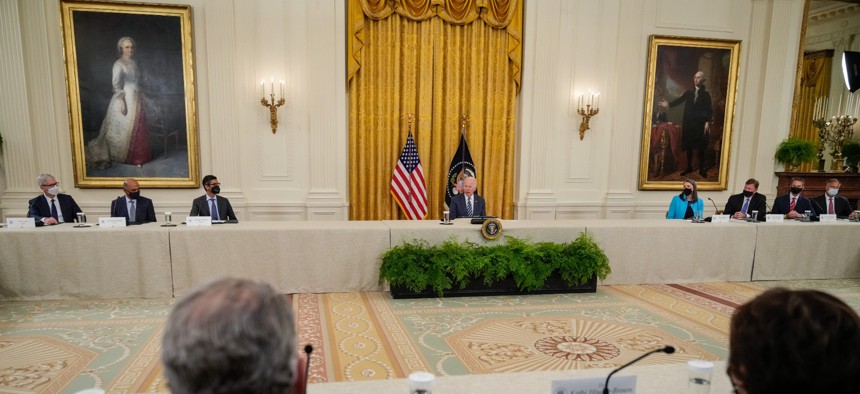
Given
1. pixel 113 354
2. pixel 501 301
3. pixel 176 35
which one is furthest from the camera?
pixel 176 35

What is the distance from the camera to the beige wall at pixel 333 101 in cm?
681

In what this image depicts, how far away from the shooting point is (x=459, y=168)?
7.91m

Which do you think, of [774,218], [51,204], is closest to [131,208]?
[51,204]

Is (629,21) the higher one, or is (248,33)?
(629,21)

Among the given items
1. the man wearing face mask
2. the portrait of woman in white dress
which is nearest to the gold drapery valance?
the portrait of woman in white dress

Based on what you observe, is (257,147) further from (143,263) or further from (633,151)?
(633,151)

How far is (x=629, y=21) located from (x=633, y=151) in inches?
91.4

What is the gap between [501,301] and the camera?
5188mm

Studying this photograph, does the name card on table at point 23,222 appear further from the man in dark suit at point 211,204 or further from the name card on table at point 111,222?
the man in dark suit at point 211,204

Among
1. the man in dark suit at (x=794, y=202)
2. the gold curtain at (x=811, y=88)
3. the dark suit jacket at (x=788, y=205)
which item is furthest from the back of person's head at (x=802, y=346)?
the gold curtain at (x=811, y=88)

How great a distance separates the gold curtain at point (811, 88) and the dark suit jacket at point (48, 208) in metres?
13.9

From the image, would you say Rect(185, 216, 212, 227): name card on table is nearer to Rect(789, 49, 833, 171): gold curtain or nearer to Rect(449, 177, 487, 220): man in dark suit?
Rect(449, 177, 487, 220): man in dark suit

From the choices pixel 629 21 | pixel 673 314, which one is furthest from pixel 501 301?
pixel 629 21

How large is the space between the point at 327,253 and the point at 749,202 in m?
6.45
